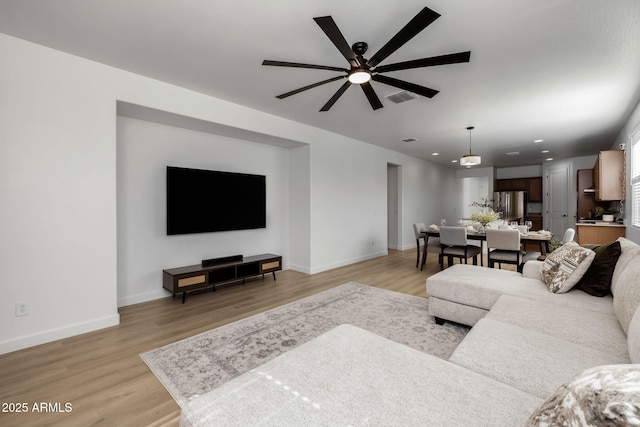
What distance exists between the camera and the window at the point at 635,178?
3723 mm

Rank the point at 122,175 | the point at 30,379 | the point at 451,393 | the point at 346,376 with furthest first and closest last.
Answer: the point at 122,175, the point at 30,379, the point at 346,376, the point at 451,393

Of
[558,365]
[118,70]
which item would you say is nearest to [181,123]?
[118,70]

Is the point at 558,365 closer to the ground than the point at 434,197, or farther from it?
closer to the ground

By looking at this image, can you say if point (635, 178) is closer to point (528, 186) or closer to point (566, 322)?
point (566, 322)

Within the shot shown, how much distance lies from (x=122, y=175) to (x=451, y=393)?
3.91m

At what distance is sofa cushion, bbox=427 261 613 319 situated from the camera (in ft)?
7.12

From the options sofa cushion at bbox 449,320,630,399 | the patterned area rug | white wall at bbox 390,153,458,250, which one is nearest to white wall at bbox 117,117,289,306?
the patterned area rug

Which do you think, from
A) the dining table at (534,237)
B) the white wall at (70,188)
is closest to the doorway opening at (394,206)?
the dining table at (534,237)

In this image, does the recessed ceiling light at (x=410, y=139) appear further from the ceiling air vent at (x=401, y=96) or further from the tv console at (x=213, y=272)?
the tv console at (x=213, y=272)

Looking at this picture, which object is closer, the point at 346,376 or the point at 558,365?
the point at 346,376

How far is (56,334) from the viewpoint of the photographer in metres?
2.62

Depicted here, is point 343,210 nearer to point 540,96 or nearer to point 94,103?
point 540,96

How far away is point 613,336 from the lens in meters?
1.60

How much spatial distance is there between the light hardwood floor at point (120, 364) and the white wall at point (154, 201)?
15.3 inches
